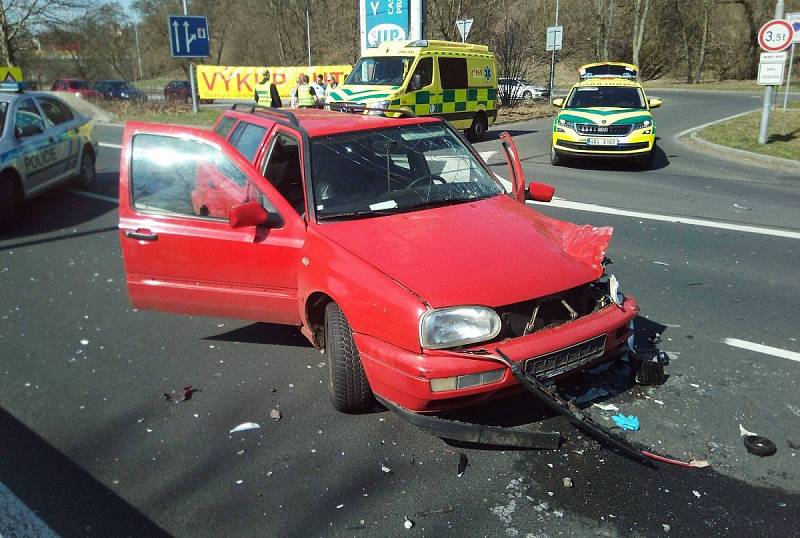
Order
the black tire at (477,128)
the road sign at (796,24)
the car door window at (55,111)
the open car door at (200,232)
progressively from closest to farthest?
1. the open car door at (200,232)
2. the car door window at (55,111)
3. the black tire at (477,128)
4. the road sign at (796,24)

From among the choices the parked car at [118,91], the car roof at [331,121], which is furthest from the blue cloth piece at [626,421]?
the parked car at [118,91]

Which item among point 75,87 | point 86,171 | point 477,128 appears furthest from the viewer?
point 75,87

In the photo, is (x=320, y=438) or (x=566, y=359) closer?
(x=566, y=359)

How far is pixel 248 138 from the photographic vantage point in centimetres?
502

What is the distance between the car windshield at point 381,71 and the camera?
14938 mm

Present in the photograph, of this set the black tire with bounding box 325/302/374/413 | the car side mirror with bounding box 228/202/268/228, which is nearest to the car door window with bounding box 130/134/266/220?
the car side mirror with bounding box 228/202/268/228

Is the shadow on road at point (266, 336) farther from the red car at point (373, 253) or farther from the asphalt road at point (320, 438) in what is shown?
the red car at point (373, 253)

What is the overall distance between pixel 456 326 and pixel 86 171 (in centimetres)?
972

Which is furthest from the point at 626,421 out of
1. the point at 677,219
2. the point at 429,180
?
the point at 677,219

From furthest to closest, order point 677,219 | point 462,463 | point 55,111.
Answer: point 55,111
point 677,219
point 462,463

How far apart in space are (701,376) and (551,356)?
152 centimetres

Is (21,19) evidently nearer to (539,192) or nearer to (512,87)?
(512,87)

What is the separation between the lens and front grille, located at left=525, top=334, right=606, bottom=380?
317 centimetres

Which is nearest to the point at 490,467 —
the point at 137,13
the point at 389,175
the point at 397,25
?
the point at 389,175
